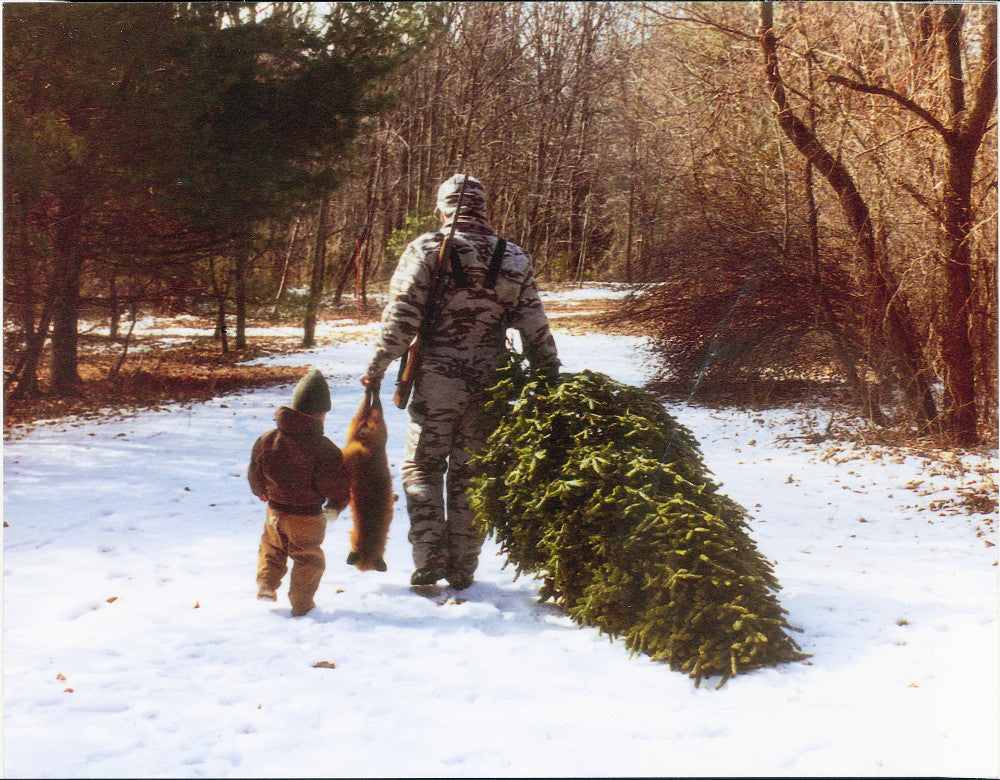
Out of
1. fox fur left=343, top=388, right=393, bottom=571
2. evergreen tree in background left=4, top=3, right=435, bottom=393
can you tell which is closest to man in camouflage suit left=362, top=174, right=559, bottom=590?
fox fur left=343, top=388, right=393, bottom=571

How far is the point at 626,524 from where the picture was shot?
3.18m

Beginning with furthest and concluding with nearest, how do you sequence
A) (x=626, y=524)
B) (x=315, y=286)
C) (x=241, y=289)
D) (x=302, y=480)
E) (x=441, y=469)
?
(x=315, y=286)
(x=241, y=289)
(x=441, y=469)
(x=302, y=480)
(x=626, y=524)

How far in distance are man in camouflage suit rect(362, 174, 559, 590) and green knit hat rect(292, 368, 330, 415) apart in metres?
0.22

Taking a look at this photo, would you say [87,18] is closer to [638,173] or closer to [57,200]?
[57,200]

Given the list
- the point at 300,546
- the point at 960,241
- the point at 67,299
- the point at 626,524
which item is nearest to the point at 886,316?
the point at 960,241

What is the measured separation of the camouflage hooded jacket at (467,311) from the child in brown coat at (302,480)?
1.21 ft

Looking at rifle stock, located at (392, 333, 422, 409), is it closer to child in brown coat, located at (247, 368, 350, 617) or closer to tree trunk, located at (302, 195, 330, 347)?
child in brown coat, located at (247, 368, 350, 617)

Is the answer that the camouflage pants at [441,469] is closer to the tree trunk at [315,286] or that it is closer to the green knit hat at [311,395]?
the green knit hat at [311,395]

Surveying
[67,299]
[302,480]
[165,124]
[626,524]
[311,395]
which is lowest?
[626,524]

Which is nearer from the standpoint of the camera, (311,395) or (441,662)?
(441,662)

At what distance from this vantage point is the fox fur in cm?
368

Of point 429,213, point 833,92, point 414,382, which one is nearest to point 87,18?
point 414,382

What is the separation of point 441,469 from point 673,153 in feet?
13.8

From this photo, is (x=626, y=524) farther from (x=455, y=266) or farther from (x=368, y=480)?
(x=455, y=266)
